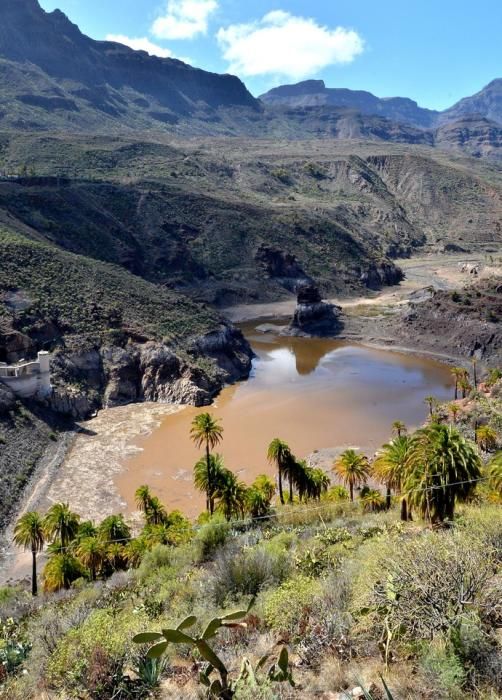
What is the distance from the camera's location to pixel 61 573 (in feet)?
78.8

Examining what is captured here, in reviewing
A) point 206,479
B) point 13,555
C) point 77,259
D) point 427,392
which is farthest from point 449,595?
point 77,259

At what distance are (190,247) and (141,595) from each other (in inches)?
4083

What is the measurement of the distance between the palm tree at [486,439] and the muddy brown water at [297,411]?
10263 mm

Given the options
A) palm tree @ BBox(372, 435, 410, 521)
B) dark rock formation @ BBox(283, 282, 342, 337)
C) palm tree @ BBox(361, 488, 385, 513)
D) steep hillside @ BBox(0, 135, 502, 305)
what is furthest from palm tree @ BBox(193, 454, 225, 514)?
steep hillside @ BBox(0, 135, 502, 305)

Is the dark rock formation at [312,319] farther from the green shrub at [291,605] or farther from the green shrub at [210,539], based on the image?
the green shrub at [291,605]

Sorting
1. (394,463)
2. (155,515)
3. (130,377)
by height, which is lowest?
(155,515)

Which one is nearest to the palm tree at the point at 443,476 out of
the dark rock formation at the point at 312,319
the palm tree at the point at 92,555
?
the palm tree at the point at 92,555

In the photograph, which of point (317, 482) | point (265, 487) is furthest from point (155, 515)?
point (317, 482)

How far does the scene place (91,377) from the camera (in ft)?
187

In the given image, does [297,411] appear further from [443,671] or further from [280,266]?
[280,266]

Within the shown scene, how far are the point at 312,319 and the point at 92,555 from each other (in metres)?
70.5

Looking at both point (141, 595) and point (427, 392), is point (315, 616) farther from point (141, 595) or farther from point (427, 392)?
point (427, 392)

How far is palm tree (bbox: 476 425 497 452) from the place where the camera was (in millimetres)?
37344

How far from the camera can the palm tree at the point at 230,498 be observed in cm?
2962
